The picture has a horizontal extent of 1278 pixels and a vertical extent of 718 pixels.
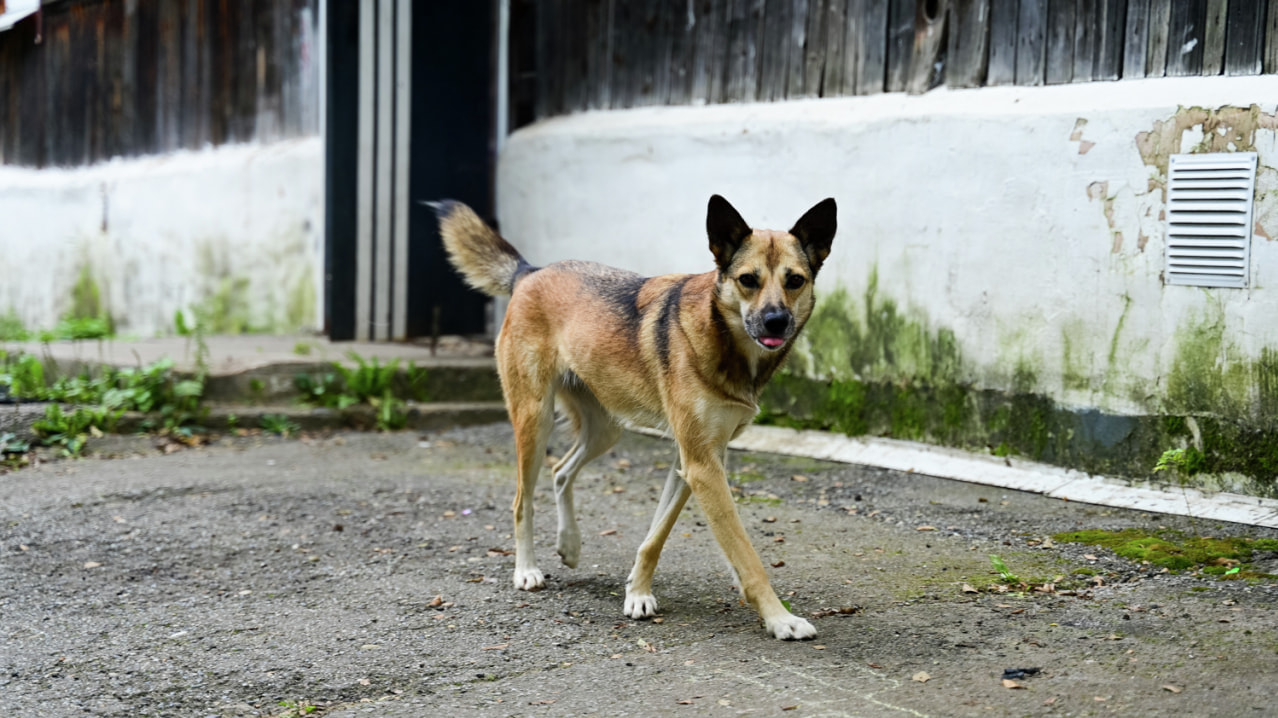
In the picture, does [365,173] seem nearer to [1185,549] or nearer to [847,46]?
[847,46]

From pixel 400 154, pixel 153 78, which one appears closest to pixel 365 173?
pixel 400 154

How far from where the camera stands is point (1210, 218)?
218 inches

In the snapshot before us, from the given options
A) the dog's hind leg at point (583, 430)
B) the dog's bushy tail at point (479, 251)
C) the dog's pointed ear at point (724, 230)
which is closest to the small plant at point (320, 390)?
the dog's bushy tail at point (479, 251)

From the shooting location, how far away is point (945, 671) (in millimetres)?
3725

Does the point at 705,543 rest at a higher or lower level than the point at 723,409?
lower

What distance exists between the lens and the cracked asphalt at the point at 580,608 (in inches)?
143

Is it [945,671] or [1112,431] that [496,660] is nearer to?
[945,671]

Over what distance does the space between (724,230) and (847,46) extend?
3.65 meters

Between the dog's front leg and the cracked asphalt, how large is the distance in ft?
0.25

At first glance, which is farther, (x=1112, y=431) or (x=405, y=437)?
(x=405, y=437)

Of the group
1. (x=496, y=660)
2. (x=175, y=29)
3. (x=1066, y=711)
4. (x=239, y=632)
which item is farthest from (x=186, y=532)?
(x=175, y=29)

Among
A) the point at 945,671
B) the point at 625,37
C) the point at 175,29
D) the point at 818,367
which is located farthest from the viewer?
the point at 175,29

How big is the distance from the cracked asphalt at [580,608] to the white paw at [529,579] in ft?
0.22

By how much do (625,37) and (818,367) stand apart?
312cm
